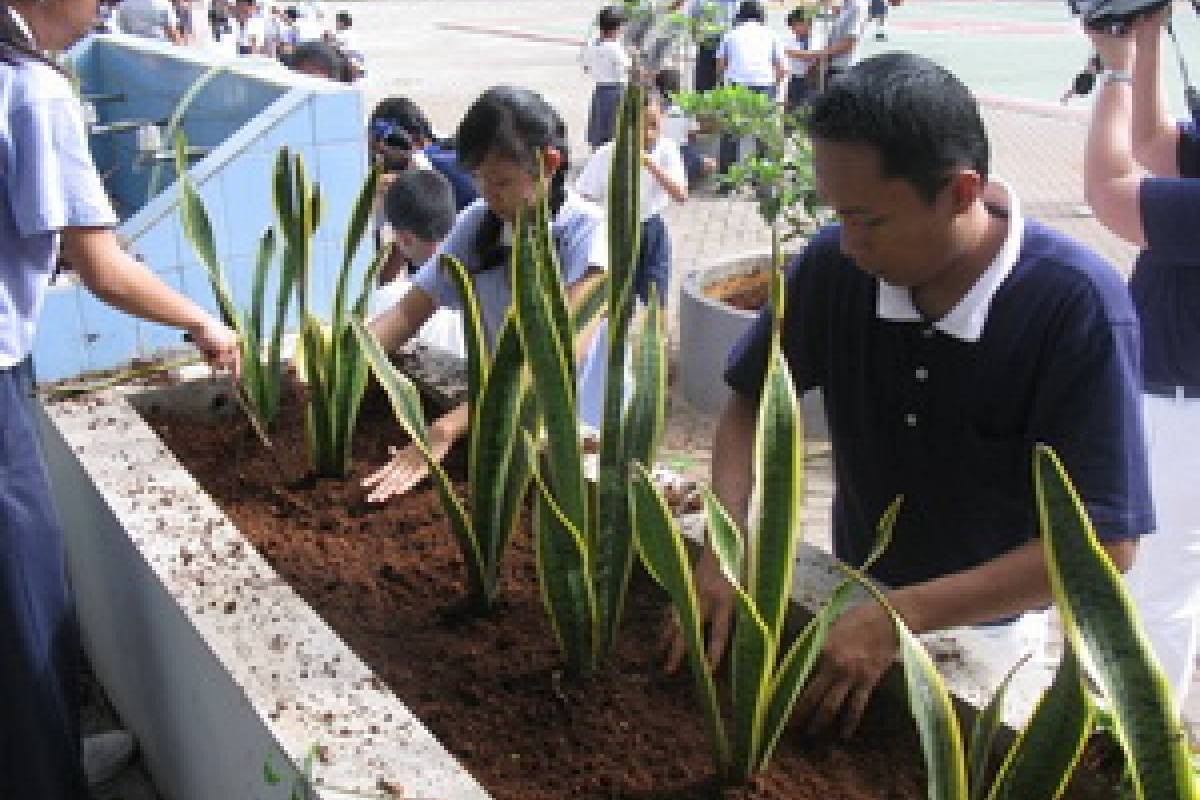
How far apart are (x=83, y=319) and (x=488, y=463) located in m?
1.99

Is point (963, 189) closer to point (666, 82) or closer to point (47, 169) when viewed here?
point (47, 169)

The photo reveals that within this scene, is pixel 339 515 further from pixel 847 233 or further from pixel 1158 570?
pixel 1158 570

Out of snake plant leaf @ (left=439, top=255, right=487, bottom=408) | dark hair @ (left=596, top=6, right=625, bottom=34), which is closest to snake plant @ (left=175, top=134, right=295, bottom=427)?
snake plant leaf @ (left=439, top=255, right=487, bottom=408)

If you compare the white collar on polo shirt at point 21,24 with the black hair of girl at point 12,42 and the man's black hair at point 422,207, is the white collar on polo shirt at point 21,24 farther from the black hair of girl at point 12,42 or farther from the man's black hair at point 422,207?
the man's black hair at point 422,207

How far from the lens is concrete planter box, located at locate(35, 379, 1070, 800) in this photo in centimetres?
150

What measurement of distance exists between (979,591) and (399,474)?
1193 mm

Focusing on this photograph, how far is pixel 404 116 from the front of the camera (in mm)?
5012

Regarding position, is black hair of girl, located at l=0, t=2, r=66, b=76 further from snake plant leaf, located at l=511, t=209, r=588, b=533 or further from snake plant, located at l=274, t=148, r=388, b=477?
snake plant leaf, located at l=511, t=209, r=588, b=533

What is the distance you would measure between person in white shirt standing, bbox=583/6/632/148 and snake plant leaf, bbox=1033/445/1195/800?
8.29m

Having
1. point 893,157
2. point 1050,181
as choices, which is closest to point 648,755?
point 893,157

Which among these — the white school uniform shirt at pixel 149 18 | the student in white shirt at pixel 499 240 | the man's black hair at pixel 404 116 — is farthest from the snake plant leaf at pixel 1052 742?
the white school uniform shirt at pixel 149 18

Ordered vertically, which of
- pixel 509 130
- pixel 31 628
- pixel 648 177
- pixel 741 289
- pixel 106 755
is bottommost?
pixel 106 755

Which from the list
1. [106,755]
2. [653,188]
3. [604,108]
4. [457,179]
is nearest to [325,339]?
[106,755]

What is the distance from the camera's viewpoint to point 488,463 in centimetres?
184
